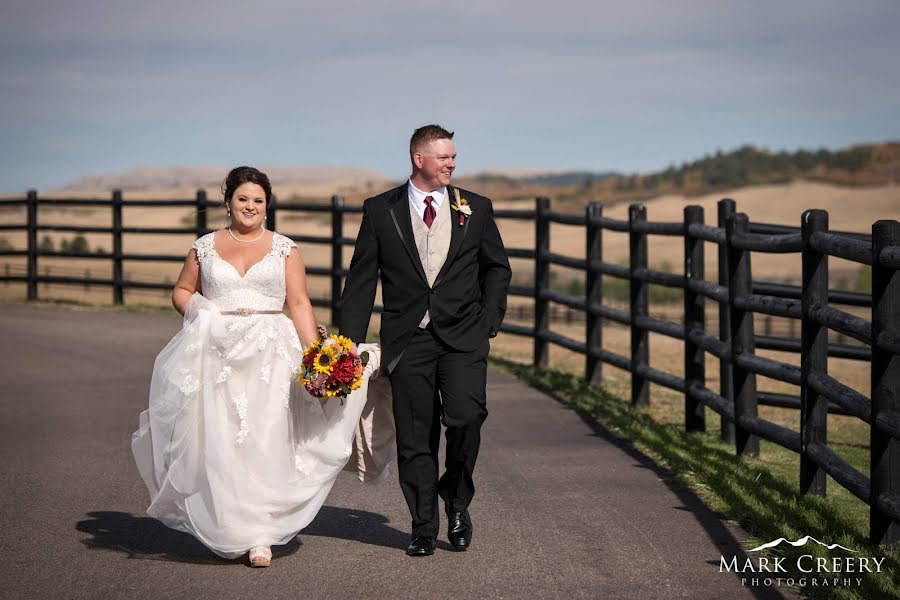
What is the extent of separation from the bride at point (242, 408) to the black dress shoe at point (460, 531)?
0.64m

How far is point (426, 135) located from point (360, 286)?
0.84 m

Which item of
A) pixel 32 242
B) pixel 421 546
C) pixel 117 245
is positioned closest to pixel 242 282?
pixel 421 546

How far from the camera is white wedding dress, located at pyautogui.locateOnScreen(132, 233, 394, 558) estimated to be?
22.1ft

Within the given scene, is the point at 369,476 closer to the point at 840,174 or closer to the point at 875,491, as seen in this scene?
the point at 875,491

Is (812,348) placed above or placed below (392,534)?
above

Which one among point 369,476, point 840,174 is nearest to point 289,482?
point 369,476

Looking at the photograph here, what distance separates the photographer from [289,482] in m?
6.88

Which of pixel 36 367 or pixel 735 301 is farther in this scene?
pixel 36 367

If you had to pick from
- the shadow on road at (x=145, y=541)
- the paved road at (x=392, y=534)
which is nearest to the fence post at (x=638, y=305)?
the paved road at (x=392, y=534)

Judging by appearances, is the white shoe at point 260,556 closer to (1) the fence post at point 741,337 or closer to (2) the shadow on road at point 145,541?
(2) the shadow on road at point 145,541

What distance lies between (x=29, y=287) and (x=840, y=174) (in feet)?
361

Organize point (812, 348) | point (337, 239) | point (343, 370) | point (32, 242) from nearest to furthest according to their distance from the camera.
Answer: point (343, 370), point (812, 348), point (337, 239), point (32, 242)

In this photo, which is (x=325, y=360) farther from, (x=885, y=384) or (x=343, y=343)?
(x=885, y=384)

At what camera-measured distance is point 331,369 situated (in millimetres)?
6621
